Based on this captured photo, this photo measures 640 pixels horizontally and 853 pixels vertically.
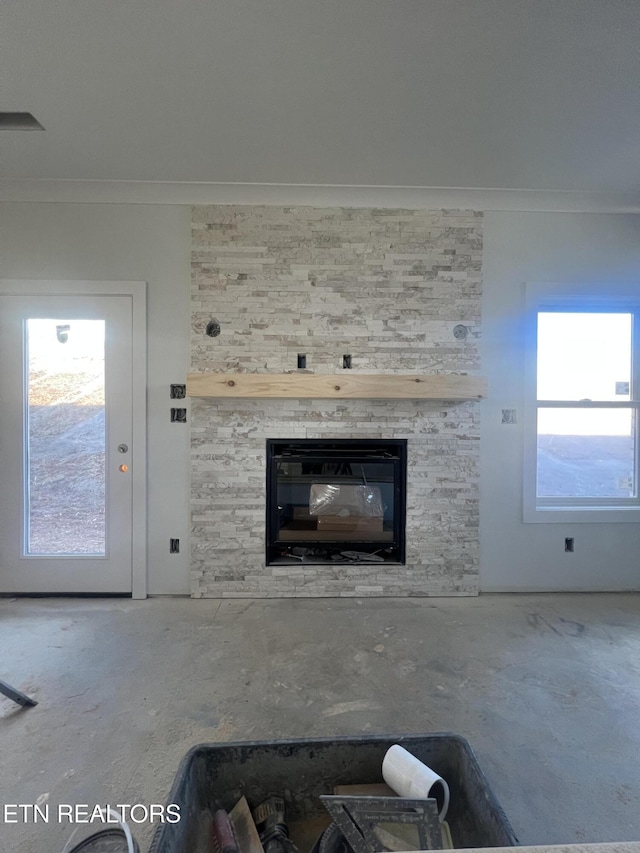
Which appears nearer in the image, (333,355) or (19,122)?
(19,122)

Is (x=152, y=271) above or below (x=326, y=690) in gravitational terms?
above

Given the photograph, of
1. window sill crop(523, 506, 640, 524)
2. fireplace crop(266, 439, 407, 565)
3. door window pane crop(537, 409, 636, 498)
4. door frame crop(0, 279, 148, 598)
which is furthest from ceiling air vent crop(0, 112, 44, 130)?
window sill crop(523, 506, 640, 524)

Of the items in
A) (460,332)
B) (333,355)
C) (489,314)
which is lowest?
(333,355)

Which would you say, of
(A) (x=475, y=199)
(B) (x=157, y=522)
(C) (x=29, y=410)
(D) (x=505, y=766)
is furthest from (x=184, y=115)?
(D) (x=505, y=766)

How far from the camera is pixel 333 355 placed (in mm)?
2834

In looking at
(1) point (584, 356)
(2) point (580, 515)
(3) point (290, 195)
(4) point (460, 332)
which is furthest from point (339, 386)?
(2) point (580, 515)

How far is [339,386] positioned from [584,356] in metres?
1.82

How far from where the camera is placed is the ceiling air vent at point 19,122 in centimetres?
208

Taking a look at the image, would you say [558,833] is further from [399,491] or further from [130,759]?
[399,491]

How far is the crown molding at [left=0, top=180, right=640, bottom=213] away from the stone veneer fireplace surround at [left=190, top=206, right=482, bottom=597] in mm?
67

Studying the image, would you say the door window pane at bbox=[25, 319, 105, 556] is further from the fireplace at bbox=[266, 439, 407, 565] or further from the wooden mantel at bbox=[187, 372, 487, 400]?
the fireplace at bbox=[266, 439, 407, 565]

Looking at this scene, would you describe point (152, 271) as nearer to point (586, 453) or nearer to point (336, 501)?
point (336, 501)

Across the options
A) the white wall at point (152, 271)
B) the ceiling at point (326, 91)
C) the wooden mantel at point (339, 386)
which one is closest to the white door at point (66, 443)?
the white wall at point (152, 271)

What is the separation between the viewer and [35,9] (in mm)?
1483
